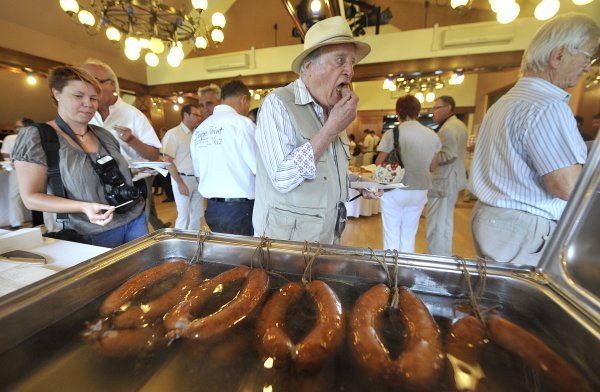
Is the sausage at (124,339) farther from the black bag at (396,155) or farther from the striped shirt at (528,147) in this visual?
the black bag at (396,155)

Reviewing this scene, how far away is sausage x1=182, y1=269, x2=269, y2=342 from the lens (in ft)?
1.75

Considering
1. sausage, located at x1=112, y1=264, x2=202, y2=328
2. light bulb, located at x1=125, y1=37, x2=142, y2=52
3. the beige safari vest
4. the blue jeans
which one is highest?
light bulb, located at x1=125, y1=37, x2=142, y2=52

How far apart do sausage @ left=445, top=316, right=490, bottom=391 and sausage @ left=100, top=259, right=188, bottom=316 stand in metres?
0.72

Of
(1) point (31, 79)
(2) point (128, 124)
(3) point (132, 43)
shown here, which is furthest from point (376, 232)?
(1) point (31, 79)

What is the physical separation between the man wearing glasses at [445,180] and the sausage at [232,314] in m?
2.66

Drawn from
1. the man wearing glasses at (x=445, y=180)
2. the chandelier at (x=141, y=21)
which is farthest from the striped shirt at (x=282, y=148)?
the chandelier at (x=141, y=21)

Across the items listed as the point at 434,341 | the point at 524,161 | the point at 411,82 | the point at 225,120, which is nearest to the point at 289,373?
the point at 434,341

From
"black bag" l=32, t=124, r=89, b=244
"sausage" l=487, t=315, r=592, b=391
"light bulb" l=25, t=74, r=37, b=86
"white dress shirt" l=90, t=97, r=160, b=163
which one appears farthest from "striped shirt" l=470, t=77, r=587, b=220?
"light bulb" l=25, t=74, r=37, b=86

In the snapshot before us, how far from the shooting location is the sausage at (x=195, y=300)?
1.80 ft

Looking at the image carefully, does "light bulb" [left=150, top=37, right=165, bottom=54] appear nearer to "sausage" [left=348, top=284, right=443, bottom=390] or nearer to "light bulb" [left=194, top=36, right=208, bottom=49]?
"light bulb" [left=194, top=36, right=208, bottom=49]

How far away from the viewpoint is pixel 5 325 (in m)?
0.49

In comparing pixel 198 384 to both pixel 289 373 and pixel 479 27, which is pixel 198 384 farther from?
pixel 479 27

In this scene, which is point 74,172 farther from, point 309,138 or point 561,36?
point 561,36

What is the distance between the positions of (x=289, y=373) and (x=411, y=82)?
677 centimetres
